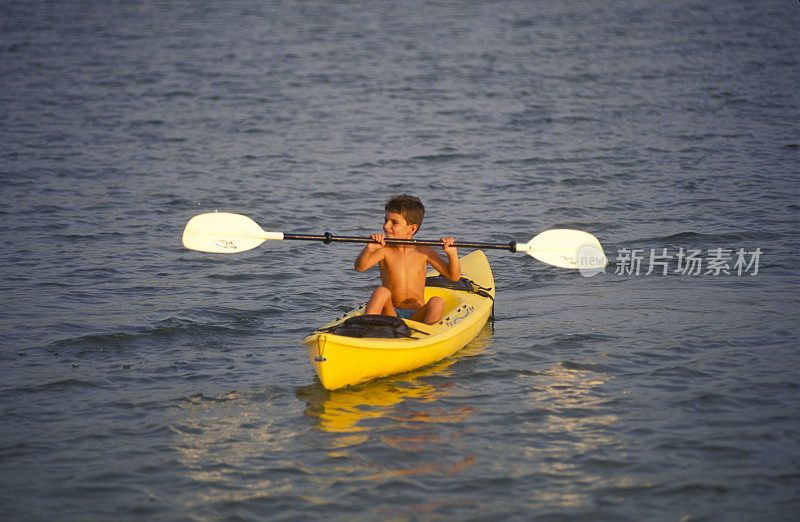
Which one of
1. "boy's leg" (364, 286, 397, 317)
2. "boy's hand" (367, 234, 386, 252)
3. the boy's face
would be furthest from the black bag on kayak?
the boy's face

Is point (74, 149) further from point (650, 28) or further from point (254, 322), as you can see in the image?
point (650, 28)

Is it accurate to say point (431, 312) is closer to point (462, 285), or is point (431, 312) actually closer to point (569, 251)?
point (462, 285)

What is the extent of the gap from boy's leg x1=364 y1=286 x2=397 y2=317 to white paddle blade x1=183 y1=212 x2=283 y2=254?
106cm

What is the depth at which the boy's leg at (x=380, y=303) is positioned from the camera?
5719mm

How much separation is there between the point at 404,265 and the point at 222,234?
146cm

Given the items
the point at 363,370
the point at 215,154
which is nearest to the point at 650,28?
the point at 215,154

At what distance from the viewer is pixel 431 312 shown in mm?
→ 5941

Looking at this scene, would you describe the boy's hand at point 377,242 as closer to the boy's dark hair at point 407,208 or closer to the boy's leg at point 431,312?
the boy's dark hair at point 407,208

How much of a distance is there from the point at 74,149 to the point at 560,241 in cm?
907

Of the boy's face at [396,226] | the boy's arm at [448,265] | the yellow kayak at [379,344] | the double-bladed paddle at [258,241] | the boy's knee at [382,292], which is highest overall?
the boy's face at [396,226]

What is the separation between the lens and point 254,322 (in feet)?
22.4

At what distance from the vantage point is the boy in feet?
19.3

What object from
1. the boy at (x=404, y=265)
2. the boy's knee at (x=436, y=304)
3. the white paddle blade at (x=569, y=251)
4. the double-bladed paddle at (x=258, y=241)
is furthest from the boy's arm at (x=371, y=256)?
the white paddle blade at (x=569, y=251)

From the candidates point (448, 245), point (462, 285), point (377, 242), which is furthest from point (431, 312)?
point (462, 285)
